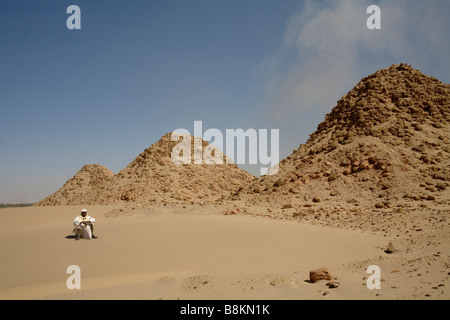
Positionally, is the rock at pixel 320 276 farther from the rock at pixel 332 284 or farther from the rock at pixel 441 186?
the rock at pixel 441 186

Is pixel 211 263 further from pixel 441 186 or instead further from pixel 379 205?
pixel 441 186

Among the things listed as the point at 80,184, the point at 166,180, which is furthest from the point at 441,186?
the point at 80,184

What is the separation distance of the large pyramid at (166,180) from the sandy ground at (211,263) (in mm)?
12539

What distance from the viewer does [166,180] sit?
2550 cm

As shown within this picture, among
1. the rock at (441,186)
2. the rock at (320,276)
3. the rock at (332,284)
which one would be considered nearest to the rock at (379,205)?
the rock at (441,186)

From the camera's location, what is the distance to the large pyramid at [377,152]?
13.8 metres

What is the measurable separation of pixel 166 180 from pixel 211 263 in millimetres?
19999

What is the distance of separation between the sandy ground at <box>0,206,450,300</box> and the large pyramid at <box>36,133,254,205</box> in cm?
1254

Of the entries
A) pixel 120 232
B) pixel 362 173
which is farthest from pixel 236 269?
pixel 362 173

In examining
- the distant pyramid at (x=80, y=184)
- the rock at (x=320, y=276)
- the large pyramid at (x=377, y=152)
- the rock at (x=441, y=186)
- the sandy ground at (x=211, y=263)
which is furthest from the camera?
the distant pyramid at (x=80, y=184)

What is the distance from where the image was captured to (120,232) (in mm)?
9078

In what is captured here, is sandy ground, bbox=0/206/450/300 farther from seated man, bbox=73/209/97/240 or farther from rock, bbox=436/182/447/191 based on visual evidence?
rock, bbox=436/182/447/191
